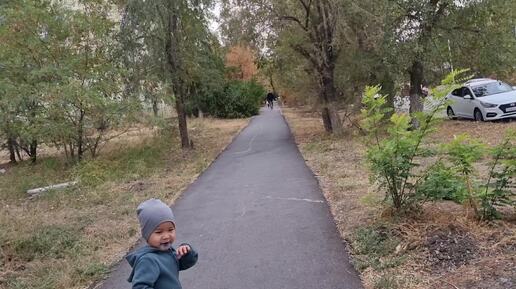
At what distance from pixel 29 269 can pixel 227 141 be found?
57.8 ft

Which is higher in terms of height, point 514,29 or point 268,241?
point 514,29

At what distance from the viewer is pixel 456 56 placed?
18.9 metres

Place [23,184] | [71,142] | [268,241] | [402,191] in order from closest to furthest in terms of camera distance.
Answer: [402,191], [268,241], [23,184], [71,142]

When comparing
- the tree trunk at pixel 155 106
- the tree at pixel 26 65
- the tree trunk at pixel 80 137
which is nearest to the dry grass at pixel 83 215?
the tree trunk at pixel 80 137

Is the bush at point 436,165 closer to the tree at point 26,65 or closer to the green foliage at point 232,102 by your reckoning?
the tree at point 26,65

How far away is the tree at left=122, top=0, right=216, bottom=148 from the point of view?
56.2 ft

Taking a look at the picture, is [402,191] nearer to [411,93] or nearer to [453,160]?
[453,160]

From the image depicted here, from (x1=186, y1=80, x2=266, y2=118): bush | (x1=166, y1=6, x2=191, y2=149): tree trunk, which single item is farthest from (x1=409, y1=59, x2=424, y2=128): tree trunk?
(x1=186, y1=80, x2=266, y2=118): bush

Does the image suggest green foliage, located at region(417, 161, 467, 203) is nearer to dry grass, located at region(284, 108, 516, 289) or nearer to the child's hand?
dry grass, located at region(284, 108, 516, 289)

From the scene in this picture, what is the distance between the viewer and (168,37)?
18.8 metres

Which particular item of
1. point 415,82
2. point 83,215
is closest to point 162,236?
point 83,215

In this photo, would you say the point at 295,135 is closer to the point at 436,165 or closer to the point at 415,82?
the point at 415,82

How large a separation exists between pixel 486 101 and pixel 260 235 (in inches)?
606

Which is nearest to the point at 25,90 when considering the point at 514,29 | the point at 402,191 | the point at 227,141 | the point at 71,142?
the point at 71,142
